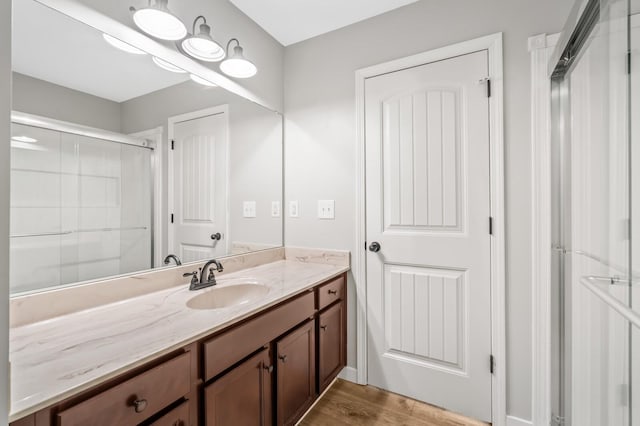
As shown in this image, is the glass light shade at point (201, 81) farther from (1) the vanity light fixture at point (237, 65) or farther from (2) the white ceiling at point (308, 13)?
(2) the white ceiling at point (308, 13)

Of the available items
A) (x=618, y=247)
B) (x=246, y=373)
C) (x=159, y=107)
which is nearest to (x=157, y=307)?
(x=246, y=373)

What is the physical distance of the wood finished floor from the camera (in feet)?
5.23

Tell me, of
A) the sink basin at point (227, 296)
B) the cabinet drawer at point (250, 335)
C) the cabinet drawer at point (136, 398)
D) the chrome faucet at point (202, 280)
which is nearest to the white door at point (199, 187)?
the chrome faucet at point (202, 280)

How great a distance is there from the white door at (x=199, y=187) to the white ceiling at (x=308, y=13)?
2.26ft

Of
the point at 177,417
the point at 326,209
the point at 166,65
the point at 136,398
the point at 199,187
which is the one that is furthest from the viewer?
the point at 326,209

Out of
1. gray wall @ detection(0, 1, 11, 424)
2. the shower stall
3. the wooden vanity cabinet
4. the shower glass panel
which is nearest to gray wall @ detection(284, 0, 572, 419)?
the shower stall

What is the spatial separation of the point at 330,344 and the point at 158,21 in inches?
74.3

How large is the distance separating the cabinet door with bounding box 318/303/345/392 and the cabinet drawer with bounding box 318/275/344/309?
0.16 ft

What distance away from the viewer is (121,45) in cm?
124

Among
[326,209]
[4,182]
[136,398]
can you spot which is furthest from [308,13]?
[136,398]

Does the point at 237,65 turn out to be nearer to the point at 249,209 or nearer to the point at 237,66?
the point at 237,66

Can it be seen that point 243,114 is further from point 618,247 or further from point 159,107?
point 618,247

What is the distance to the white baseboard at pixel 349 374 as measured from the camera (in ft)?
6.40

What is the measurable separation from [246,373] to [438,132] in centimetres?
156
